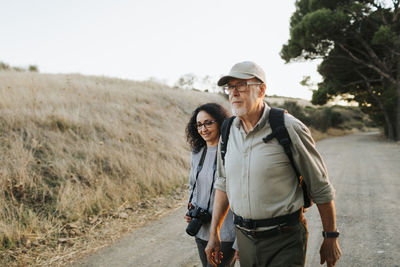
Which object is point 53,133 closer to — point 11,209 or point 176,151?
point 11,209

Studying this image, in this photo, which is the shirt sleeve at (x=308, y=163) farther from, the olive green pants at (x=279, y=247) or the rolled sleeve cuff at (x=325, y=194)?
the olive green pants at (x=279, y=247)

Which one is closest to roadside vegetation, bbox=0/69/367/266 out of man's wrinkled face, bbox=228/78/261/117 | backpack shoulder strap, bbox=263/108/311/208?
man's wrinkled face, bbox=228/78/261/117

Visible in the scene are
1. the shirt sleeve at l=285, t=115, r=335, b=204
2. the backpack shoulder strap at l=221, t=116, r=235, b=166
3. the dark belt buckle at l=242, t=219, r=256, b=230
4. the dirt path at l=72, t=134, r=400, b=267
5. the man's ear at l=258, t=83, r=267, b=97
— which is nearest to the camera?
the shirt sleeve at l=285, t=115, r=335, b=204

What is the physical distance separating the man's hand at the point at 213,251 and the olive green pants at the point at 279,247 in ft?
1.27

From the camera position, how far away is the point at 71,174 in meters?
5.50

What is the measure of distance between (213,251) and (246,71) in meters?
1.51

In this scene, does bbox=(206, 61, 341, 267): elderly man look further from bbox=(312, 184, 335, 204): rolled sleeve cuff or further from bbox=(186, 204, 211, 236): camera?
bbox=(186, 204, 211, 236): camera

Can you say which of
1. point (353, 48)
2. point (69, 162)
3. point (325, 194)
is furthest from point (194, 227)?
point (353, 48)

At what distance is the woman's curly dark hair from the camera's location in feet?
8.91

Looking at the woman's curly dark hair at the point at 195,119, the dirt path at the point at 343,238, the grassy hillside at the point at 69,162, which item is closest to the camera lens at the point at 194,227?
the woman's curly dark hair at the point at 195,119

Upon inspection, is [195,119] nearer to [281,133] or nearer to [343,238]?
[281,133]

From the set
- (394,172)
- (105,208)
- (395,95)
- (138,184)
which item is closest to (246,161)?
(105,208)

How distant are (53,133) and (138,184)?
2.77 metres

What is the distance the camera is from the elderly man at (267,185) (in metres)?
1.80
